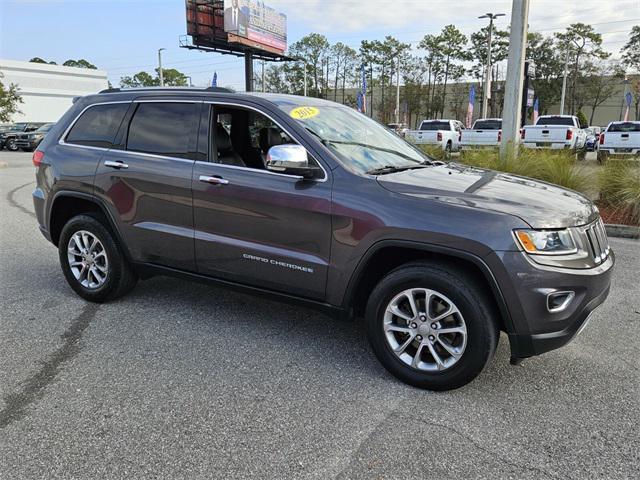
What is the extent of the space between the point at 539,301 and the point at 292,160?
5.60 feet

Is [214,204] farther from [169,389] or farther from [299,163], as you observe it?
[169,389]

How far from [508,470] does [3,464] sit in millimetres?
2468

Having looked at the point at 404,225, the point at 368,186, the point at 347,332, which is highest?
the point at 368,186

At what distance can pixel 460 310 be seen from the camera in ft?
10.0

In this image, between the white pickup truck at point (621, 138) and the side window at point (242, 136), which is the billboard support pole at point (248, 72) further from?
the side window at point (242, 136)

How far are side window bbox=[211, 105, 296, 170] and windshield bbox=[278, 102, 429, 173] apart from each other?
227mm

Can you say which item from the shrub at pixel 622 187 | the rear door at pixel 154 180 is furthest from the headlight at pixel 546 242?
the shrub at pixel 622 187

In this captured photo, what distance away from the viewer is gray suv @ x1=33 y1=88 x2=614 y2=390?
2975mm

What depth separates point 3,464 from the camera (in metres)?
2.54

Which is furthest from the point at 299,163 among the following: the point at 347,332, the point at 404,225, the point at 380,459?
the point at 380,459

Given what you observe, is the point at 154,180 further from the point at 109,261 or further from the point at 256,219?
the point at 256,219

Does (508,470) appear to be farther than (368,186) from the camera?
No

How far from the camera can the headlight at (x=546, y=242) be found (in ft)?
9.49

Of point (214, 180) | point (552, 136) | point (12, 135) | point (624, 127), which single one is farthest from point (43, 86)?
point (214, 180)
